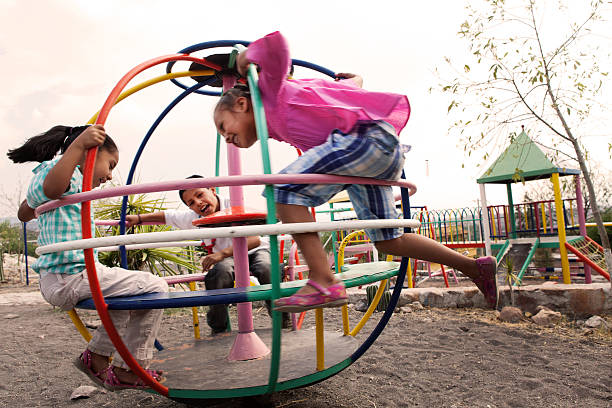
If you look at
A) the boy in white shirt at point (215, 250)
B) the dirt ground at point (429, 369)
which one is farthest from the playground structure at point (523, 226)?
the boy in white shirt at point (215, 250)

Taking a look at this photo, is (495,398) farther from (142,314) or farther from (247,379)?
(142,314)

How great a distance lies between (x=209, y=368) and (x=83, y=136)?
1134mm

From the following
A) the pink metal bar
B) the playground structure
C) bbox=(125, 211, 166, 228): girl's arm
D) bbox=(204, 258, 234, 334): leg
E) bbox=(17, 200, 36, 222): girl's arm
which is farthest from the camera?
the playground structure

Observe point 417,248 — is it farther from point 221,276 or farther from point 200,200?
point 200,200

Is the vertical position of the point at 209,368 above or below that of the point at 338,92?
below

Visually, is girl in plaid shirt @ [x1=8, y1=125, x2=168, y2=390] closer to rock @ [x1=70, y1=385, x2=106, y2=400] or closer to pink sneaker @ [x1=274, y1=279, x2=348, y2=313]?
pink sneaker @ [x1=274, y1=279, x2=348, y2=313]

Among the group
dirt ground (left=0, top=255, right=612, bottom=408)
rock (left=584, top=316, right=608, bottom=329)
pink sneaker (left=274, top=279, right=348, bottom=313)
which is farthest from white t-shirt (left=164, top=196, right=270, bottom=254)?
rock (left=584, top=316, right=608, bottom=329)

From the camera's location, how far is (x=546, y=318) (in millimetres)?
4113

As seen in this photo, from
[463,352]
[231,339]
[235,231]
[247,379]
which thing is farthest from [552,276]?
[235,231]

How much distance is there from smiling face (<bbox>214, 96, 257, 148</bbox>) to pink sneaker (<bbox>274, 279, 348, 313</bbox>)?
63 centimetres

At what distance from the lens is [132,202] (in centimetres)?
565

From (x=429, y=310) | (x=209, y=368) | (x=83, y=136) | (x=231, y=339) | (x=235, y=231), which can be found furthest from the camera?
(x=429, y=310)

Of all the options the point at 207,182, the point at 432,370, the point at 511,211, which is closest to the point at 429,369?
the point at 432,370

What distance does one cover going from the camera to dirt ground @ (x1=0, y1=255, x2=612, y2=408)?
240cm
